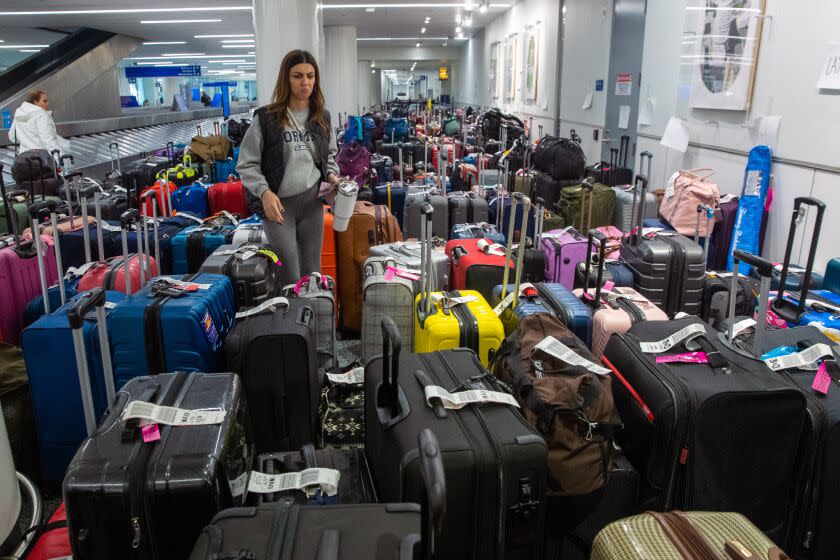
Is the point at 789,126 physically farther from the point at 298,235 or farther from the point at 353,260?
the point at 298,235

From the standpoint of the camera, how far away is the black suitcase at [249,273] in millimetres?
3283

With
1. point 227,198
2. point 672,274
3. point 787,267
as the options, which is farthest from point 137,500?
point 227,198

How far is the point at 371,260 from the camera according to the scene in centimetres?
363

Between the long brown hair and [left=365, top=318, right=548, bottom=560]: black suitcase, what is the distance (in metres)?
2.16

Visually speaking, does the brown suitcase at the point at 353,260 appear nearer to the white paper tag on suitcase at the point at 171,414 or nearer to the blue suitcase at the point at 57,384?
the blue suitcase at the point at 57,384

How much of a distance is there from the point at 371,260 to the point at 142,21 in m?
15.8

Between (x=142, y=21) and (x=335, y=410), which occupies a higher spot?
(x=142, y=21)

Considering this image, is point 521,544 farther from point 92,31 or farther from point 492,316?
point 92,31

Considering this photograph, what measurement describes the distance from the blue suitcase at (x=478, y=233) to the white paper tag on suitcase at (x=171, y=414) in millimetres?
2785

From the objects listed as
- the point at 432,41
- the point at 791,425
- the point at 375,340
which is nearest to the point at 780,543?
the point at 791,425

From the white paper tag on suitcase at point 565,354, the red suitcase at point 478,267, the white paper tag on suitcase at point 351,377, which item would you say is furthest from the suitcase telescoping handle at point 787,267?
the white paper tag on suitcase at point 351,377

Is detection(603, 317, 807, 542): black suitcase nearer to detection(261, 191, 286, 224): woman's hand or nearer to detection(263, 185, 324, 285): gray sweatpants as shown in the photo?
detection(261, 191, 286, 224): woman's hand

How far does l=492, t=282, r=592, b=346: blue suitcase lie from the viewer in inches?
105

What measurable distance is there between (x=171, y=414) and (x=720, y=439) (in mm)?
1618
